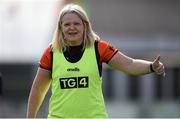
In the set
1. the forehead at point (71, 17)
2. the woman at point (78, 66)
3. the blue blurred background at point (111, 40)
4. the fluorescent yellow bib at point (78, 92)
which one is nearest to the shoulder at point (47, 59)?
the woman at point (78, 66)

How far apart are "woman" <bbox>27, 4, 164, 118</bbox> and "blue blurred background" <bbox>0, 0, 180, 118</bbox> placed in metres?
23.1

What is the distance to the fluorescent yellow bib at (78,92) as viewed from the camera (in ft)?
26.2

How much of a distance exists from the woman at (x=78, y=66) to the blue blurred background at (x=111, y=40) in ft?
75.7

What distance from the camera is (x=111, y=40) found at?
32938 mm

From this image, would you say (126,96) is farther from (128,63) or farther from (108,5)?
(128,63)

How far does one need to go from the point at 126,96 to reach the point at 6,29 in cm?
492

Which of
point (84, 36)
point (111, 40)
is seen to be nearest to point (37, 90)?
point (84, 36)

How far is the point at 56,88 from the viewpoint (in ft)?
26.5

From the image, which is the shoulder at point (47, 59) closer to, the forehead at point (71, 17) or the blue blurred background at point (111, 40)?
the forehead at point (71, 17)

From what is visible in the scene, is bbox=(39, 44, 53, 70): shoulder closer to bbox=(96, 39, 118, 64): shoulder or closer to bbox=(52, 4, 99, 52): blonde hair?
bbox=(52, 4, 99, 52): blonde hair

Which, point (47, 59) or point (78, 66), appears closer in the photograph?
point (78, 66)

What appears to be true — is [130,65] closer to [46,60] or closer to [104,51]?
[104,51]

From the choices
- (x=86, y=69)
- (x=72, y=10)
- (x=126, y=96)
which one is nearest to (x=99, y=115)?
(x=86, y=69)

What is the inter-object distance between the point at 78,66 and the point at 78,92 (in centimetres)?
24
